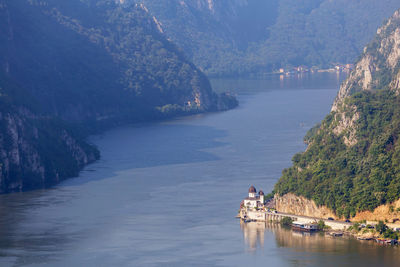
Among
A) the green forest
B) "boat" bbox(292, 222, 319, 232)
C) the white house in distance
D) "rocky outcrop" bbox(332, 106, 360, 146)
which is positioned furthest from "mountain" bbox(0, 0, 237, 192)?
"boat" bbox(292, 222, 319, 232)

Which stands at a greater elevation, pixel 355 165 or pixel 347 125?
pixel 347 125

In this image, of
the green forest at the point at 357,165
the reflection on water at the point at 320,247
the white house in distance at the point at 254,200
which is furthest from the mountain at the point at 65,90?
the reflection on water at the point at 320,247

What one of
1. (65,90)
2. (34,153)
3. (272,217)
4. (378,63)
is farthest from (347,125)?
(65,90)

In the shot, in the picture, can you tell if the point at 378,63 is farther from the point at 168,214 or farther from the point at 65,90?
the point at 168,214

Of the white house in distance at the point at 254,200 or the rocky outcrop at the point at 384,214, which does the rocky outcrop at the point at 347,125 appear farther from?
the rocky outcrop at the point at 384,214

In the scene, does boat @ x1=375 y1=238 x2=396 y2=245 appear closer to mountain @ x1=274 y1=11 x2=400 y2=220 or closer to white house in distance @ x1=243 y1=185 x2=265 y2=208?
mountain @ x1=274 y1=11 x2=400 y2=220

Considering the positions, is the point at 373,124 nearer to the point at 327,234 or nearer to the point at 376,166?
the point at 376,166

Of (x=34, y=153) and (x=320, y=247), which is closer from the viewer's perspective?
(x=320, y=247)
